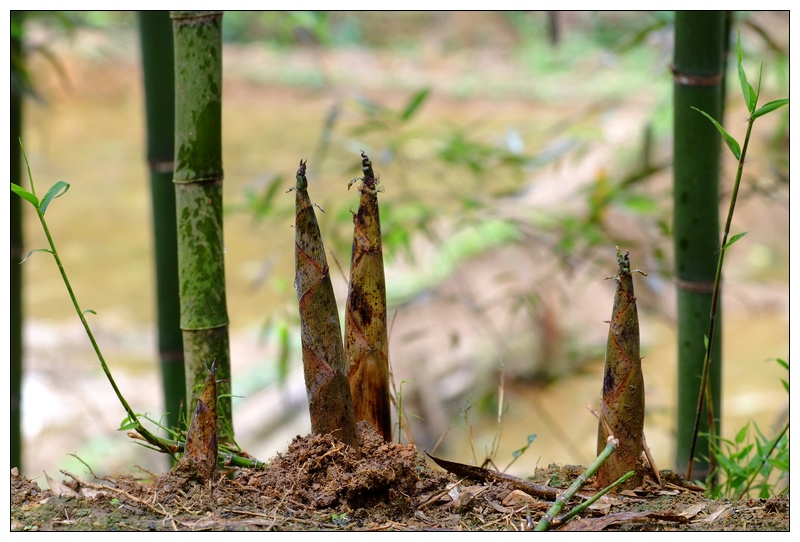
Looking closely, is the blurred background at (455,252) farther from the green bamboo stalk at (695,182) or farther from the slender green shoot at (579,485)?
the green bamboo stalk at (695,182)

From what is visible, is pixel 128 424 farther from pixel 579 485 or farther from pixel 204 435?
pixel 579 485

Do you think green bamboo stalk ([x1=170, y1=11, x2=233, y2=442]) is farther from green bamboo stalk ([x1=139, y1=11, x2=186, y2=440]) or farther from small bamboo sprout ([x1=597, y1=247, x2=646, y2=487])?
small bamboo sprout ([x1=597, y1=247, x2=646, y2=487])

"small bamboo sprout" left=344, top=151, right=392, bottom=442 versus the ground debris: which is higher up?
"small bamboo sprout" left=344, top=151, right=392, bottom=442

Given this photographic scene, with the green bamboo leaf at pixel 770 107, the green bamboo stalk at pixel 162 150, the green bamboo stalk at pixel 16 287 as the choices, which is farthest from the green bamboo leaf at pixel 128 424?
the green bamboo stalk at pixel 16 287

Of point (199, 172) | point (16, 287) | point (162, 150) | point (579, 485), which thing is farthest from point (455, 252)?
point (579, 485)

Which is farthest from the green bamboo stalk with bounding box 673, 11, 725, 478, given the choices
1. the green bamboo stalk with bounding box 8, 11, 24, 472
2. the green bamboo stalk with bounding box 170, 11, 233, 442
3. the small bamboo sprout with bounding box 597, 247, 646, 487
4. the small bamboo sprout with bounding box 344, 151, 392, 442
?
the green bamboo stalk with bounding box 8, 11, 24, 472

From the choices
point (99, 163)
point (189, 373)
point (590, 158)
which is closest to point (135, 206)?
point (99, 163)
